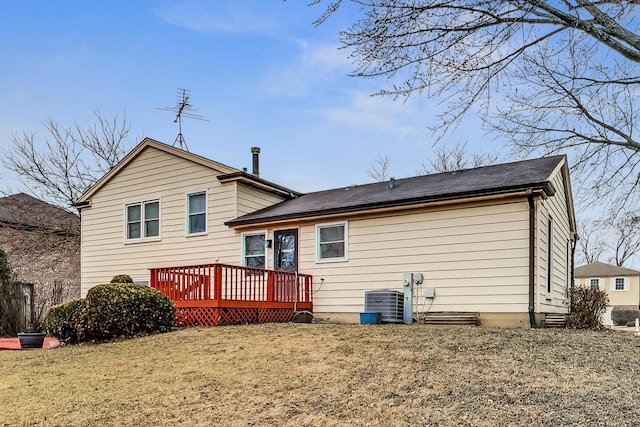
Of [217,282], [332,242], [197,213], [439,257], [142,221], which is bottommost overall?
[217,282]

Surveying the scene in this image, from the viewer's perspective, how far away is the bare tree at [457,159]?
2777cm

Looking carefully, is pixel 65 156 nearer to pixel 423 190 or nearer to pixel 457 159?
pixel 423 190

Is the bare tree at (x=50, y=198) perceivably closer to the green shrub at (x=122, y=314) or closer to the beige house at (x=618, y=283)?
the green shrub at (x=122, y=314)

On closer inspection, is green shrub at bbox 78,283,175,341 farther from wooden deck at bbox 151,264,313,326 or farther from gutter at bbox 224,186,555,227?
gutter at bbox 224,186,555,227

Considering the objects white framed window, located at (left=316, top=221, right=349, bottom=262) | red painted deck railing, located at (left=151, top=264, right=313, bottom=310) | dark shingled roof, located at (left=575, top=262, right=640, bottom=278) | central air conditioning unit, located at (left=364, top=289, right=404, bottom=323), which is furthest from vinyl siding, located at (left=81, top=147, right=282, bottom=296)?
dark shingled roof, located at (left=575, top=262, right=640, bottom=278)

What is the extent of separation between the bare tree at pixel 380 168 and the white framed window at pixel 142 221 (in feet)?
56.8

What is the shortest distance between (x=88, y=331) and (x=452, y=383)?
7457mm

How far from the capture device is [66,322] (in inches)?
402

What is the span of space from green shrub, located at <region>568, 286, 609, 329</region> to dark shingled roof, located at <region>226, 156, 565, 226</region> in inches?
125

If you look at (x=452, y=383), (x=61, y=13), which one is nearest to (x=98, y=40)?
(x=61, y=13)

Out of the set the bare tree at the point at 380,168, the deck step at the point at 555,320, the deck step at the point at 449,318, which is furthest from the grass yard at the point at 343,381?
the bare tree at the point at 380,168

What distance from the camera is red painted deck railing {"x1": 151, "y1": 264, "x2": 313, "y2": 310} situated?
10.7 metres

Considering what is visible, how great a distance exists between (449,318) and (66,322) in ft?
25.2

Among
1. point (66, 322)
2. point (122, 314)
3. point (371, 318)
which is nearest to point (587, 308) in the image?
point (371, 318)
